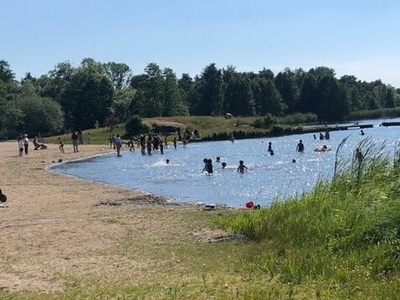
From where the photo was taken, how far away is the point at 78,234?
49.9 feet

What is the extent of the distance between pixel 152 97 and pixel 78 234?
378 feet

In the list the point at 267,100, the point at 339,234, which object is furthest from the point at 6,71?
the point at 339,234

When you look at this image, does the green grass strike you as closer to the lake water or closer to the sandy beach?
the sandy beach

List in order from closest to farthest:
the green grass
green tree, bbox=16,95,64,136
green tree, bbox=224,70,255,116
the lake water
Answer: the green grass < the lake water < green tree, bbox=16,95,64,136 < green tree, bbox=224,70,255,116

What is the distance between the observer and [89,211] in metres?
20.0

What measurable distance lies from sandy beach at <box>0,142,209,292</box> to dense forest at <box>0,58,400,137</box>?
80441mm

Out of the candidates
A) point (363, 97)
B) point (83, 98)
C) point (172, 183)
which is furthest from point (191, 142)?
point (363, 97)

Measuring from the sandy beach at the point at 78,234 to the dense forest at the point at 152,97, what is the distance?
264 ft

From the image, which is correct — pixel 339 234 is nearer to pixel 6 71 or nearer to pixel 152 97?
pixel 152 97

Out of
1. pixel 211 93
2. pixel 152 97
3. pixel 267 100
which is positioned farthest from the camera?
pixel 267 100

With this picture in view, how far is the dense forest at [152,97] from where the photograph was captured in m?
109

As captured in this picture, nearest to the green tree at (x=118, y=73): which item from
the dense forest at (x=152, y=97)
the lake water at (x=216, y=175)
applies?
the dense forest at (x=152, y=97)

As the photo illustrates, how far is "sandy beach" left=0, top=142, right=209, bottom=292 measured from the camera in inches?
444

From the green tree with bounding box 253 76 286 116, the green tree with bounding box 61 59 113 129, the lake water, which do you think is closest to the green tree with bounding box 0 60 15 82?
the green tree with bounding box 61 59 113 129
